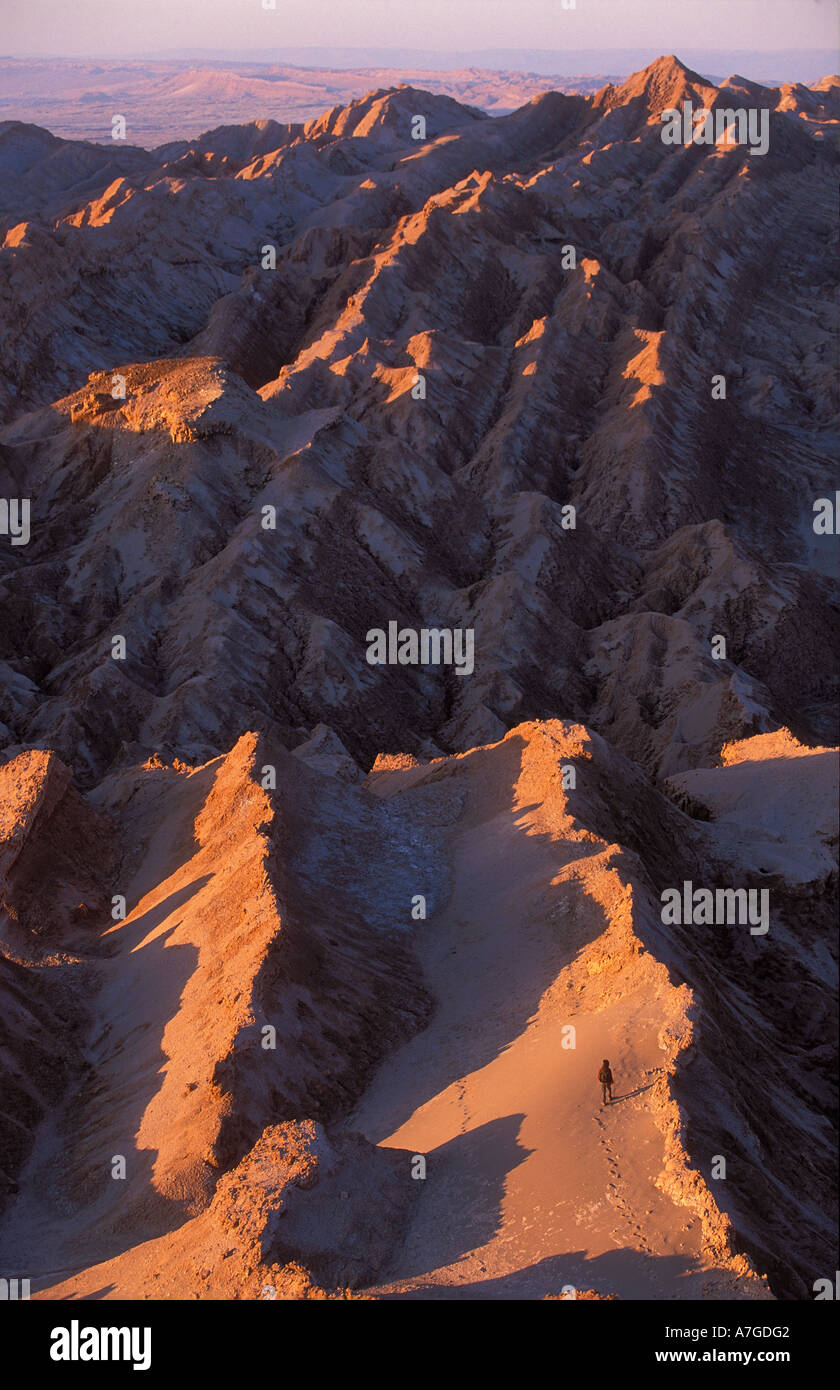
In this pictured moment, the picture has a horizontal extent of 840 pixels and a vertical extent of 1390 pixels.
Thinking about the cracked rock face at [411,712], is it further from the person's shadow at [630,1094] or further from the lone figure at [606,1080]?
the lone figure at [606,1080]

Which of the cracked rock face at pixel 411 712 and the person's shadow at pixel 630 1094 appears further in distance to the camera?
the cracked rock face at pixel 411 712

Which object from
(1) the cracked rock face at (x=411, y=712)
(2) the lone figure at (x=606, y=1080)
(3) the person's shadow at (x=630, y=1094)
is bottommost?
(1) the cracked rock face at (x=411, y=712)

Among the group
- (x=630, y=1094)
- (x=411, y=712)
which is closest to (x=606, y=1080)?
(x=630, y=1094)

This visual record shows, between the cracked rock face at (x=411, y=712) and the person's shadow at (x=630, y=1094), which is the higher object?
the person's shadow at (x=630, y=1094)

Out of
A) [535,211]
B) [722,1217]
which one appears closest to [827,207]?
[535,211]

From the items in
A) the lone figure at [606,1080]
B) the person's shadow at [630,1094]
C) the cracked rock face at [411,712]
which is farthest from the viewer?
the cracked rock face at [411,712]

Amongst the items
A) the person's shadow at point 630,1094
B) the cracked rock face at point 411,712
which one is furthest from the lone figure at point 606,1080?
the cracked rock face at point 411,712

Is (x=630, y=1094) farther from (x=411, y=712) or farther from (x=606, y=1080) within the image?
(x=411, y=712)

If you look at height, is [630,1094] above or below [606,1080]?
below
